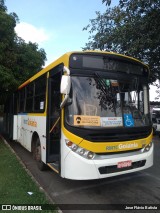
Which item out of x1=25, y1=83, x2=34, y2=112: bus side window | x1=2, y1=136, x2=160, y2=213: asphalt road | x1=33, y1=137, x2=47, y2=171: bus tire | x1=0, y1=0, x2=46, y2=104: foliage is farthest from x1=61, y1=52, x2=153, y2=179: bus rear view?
x1=0, y1=0, x2=46, y2=104: foliage

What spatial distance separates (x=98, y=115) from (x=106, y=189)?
187 cm

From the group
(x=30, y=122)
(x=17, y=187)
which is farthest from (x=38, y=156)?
(x=17, y=187)

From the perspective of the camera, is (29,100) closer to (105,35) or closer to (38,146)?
(38,146)

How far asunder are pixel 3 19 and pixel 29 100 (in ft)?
14.8

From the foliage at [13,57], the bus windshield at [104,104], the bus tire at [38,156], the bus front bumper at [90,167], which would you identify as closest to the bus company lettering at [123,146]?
the bus front bumper at [90,167]

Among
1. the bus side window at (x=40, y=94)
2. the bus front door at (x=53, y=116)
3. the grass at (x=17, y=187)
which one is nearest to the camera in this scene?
the grass at (x=17, y=187)

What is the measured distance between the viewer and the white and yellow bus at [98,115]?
5246 mm

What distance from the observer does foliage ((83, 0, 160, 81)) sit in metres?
12.1

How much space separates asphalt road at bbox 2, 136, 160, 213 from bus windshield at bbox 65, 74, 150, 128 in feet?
5.03

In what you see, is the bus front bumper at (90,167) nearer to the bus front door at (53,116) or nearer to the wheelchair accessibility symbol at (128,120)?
the wheelchair accessibility symbol at (128,120)

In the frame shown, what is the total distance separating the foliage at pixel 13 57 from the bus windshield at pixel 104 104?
21.2 ft

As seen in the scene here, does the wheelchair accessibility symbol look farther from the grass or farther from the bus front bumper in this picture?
the grass

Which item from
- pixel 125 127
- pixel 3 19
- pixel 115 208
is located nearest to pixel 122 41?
pixel 3 19

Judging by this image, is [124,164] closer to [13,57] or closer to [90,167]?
[90,167]
